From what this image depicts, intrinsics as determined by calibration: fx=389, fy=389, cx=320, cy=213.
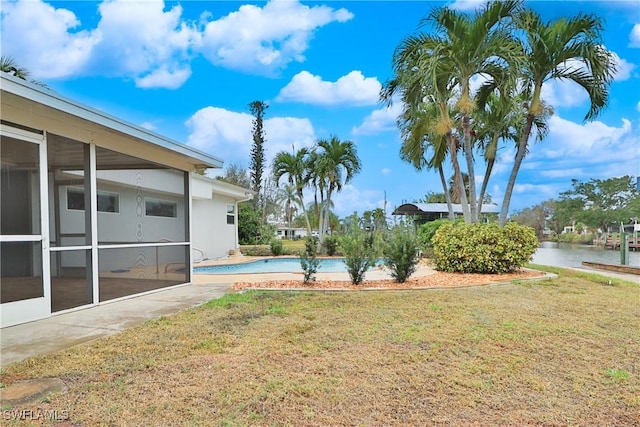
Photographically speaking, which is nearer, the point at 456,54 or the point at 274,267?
the point at 456,54

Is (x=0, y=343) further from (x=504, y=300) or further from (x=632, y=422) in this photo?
(x=504, y=300)

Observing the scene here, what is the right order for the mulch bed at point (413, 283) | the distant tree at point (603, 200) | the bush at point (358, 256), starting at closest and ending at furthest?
the mulch bed at point (413, 283), the bush at point (358, 256), the distant tree at point (603, 200)

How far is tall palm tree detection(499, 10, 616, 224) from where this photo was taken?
921cm

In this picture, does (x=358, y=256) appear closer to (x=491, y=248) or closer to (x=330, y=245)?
(x=491, y=248)

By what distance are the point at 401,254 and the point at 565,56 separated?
6.37 meters

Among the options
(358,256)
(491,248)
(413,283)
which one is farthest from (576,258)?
(358,256)

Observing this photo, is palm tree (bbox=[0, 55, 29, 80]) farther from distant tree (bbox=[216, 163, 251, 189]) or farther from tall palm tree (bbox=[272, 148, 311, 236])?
distant tree (bbox=[216, 163, 251, 189])

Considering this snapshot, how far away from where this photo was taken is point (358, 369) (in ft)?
11.4

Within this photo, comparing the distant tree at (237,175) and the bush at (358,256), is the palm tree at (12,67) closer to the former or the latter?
the bush at (358,256)

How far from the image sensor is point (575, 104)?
40.7 ft

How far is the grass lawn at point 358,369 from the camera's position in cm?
268

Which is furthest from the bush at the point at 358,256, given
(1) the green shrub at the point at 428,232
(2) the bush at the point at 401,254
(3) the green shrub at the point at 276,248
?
(3) the green shrub at the point at 276,248

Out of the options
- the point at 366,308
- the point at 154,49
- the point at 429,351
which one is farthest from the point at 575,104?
the point at 154,49

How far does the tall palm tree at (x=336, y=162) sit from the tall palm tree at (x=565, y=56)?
8.66 m
